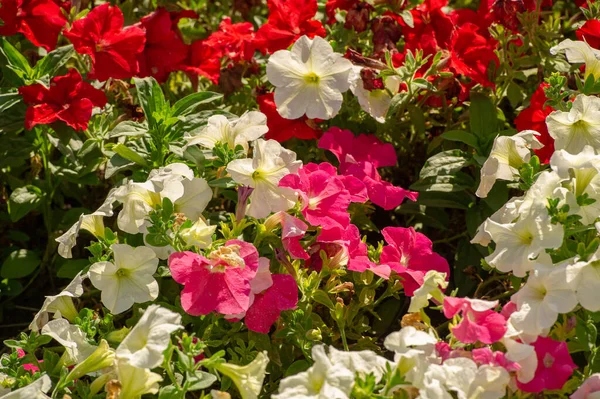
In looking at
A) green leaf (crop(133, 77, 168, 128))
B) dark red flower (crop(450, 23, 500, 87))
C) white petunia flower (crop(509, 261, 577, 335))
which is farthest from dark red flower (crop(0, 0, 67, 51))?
white petunia flower (crop(509, 261, 577, 335))

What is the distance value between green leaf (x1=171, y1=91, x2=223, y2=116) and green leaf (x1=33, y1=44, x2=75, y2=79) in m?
0.38

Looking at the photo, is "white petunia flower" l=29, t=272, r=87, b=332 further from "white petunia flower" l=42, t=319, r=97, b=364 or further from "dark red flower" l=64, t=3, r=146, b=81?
"dark red flower" l=64, t=3, r=146, b=81

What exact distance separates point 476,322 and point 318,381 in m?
0.31

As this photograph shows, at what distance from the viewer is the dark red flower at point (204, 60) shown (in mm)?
2414

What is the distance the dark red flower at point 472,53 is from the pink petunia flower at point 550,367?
88 centimetres

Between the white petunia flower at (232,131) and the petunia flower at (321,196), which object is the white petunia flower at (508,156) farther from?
the white petunia flower at (232,131)

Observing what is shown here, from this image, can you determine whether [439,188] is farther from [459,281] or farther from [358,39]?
[358,39]

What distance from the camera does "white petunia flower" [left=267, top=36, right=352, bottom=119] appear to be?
2.01 m

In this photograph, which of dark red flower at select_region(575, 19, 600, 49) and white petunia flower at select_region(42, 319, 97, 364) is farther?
dark red flower at select_region(575, 19, 600, 49)

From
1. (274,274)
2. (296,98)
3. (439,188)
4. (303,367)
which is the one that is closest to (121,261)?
(274,274)

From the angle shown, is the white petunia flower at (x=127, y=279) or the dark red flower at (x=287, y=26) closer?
the white petunia flower at (x=127, y=279)

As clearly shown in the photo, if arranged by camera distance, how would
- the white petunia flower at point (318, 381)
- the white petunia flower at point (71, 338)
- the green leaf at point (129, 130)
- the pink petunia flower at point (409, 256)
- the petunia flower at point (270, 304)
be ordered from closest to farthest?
the white petunia flower at point (318, 381), the white petunia flower at point (71, 338), the petunia flower at point (270, 304), the pink petunia flower at point (409, 256), the green leaf at point (129, 130)

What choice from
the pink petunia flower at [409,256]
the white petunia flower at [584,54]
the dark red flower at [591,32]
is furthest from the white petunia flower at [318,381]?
the dark red flower at [591,32]

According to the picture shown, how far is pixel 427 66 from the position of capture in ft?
7.48
